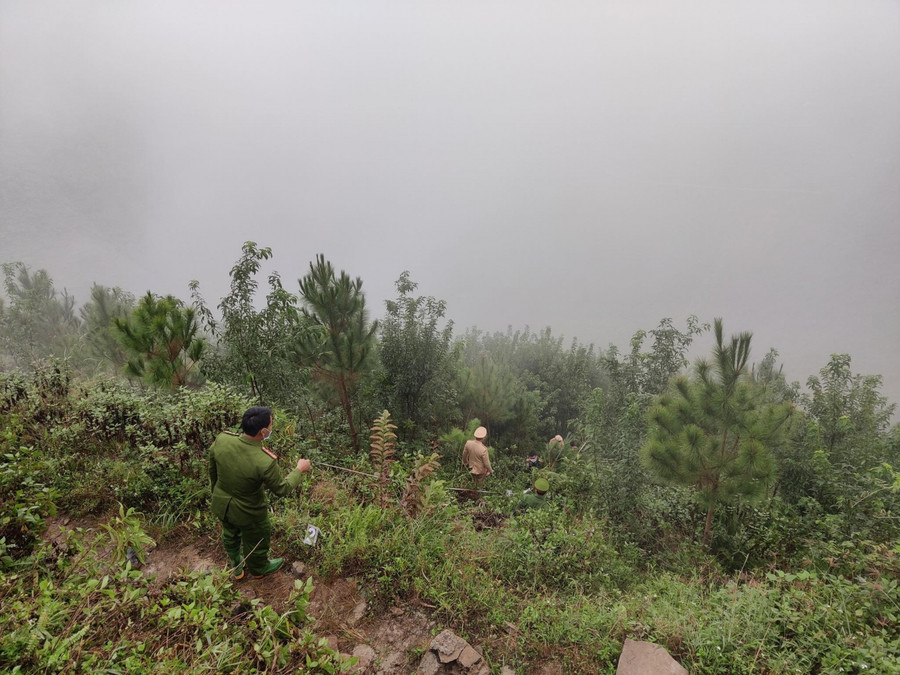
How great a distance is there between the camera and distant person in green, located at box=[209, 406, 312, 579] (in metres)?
2.64

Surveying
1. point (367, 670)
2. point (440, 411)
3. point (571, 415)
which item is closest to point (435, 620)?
point (367, 670)

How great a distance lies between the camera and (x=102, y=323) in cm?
1348

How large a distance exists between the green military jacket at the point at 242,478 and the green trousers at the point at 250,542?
15 cm

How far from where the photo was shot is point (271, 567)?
3.02 m

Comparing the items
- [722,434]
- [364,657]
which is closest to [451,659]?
[364,657]

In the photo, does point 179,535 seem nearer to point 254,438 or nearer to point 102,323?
point 254,438

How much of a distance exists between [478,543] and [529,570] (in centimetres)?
60

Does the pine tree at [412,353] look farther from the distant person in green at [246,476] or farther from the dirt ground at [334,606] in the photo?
the distant person in green at [246,476]

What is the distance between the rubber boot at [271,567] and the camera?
2.99 m

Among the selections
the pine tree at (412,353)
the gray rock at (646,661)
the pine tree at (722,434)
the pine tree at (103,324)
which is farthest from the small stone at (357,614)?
the pine tree at (103,324)

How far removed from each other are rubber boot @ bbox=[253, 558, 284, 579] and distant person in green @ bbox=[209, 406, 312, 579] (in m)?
0.24

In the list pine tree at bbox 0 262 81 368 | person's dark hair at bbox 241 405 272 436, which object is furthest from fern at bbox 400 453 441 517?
pine tree at bbox 0 262 81 368

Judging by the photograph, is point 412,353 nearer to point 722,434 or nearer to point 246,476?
point 246,476

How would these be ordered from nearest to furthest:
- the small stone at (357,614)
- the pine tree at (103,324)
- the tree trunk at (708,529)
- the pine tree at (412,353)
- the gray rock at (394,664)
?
the gray rock at (394,664) → the small stone at (357,614) → the tree trunk at (708,529) → the pine tree at (412,353) → the pine tree at (103,324)
